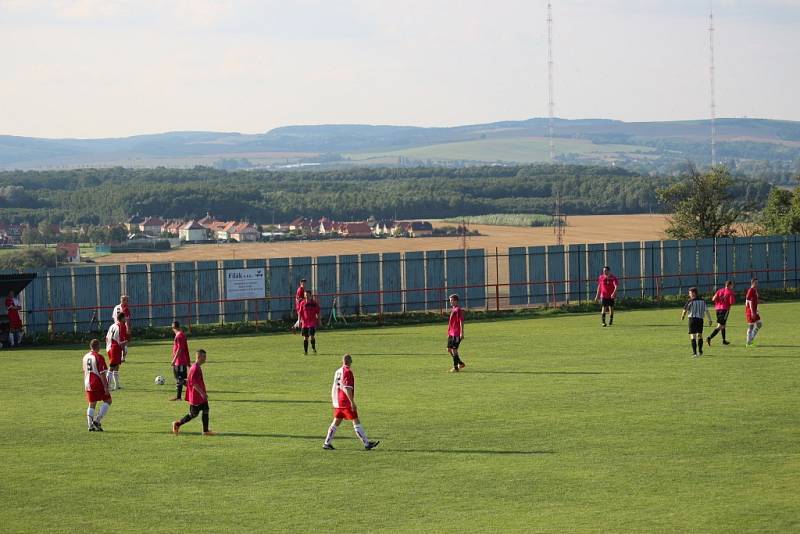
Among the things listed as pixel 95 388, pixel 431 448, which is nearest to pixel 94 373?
pixel 95 388

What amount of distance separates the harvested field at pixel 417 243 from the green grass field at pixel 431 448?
7220 cm

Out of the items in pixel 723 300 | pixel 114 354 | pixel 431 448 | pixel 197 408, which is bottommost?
pixel 431 448

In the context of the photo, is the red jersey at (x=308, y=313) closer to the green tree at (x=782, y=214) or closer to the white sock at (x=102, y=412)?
the white sock at (x=102, y=412)

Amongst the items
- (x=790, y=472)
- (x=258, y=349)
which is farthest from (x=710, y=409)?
(x=258, y=349)

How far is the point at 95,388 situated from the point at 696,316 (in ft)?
53.5

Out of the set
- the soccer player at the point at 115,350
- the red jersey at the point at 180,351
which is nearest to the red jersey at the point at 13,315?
the soccer player at the point at 115,350

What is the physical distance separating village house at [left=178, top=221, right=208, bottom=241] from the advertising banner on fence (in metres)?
90.5

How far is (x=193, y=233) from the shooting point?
136 meters

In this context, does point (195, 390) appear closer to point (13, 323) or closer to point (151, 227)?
point (13, 323)

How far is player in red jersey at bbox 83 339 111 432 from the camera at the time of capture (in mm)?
21984

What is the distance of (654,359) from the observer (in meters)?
31.2

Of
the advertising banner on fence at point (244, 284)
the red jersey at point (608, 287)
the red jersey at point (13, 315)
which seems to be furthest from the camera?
the advertising banner on fence at point (244, 284)

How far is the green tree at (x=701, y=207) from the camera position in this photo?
63.8 meters

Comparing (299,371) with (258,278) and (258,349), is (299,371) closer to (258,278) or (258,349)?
(258,349)
